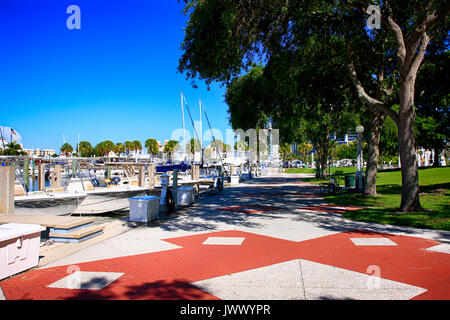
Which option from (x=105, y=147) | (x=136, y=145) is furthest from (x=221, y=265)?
(x=105, y=147)

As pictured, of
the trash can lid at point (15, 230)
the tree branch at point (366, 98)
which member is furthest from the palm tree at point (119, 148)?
the trash can lid at point (15, 230)

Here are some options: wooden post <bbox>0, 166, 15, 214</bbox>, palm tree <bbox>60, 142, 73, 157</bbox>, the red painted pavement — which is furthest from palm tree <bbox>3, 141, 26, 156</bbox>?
the red painted pavement

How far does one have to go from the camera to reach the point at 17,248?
17.9 ft

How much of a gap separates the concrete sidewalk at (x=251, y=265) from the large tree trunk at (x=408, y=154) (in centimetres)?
262

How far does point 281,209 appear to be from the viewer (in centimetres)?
1340

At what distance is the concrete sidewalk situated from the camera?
462cm

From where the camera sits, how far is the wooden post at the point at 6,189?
8.30m

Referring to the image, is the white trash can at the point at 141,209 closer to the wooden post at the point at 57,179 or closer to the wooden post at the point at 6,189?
the wooden post at the point at 6,189

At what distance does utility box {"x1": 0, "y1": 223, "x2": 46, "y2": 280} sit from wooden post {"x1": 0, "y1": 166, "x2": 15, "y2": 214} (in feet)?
10.6

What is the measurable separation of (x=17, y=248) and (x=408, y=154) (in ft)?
38.5

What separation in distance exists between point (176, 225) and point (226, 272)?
15.8 feet
